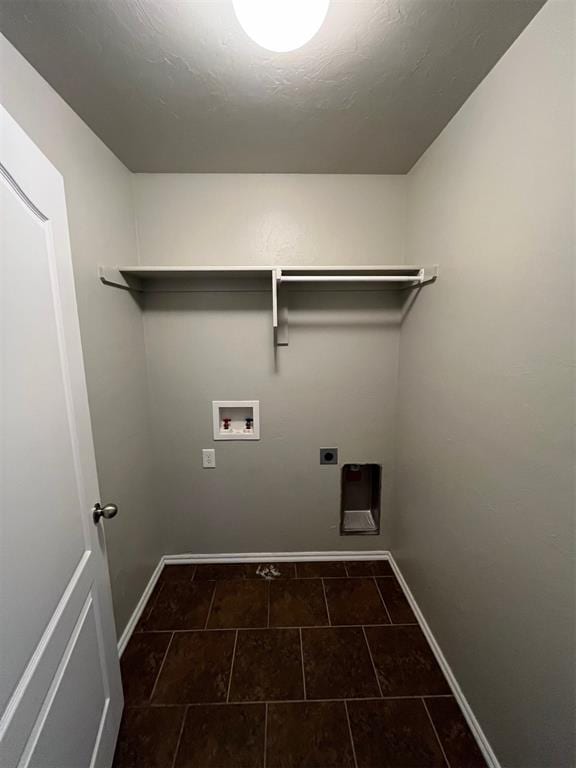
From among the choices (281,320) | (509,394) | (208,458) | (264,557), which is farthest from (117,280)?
(264,557)

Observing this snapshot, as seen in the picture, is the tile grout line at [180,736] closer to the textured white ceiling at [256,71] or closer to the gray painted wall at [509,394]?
the gray painted wall at [509,394]

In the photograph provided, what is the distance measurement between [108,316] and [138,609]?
5.27ft

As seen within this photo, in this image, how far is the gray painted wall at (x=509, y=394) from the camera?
781 millimetres

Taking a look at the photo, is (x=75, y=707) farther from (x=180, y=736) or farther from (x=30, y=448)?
(x=30, y=448)

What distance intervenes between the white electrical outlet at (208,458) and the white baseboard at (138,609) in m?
0.74

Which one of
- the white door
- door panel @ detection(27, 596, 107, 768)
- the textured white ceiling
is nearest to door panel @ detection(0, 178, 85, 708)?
the white door

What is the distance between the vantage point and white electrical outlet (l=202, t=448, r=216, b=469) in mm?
1895

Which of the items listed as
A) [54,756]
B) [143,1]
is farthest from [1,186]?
[54,756]

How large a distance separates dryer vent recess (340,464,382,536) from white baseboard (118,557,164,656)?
4.09 feet

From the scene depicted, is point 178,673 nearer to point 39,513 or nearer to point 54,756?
point 54,756

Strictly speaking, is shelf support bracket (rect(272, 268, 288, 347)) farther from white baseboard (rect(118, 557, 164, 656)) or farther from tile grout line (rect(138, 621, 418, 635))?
white baseboard (rect(118, 557, 164, 656))

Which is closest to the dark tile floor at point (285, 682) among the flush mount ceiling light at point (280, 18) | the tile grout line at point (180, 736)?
the tile grout line at point (180, 736)

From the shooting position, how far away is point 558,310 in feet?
2.56

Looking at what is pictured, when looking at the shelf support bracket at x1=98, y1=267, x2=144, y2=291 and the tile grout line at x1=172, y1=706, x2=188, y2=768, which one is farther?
the shelf support bracket at x1=98, y1=267, x2=144, y2=291
